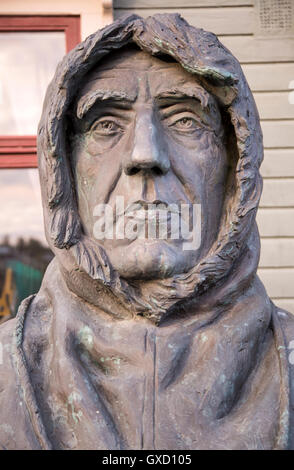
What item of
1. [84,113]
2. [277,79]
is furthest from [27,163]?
[84,113]

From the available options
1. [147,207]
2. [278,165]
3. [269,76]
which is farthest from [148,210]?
[269,76]

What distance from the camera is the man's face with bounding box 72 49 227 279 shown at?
6.81 ft

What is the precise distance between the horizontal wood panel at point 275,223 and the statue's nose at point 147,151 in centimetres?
266

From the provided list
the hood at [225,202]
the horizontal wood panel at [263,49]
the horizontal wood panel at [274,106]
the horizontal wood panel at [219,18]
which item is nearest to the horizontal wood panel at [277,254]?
the horizontal wood panel at [274,106]

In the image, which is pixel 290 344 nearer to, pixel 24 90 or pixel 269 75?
pixel 269 75

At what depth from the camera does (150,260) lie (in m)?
2.04

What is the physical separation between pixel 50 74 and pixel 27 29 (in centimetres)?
→ 33

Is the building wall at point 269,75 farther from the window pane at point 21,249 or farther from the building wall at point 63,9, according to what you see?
the window pane at point 21,249

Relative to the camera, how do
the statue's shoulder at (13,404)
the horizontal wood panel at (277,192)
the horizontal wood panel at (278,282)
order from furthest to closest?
the horizontal wood panel at (277,192) → the horizontal wood panel at (278,282) → the statue's shoulder at (13,404)

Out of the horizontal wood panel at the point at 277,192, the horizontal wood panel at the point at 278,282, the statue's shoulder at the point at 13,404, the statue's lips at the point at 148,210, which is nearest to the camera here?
the statue's shoulder at the point at 13,404

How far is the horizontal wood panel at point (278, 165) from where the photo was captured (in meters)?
4.75

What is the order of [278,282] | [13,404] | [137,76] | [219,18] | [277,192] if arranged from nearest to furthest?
[13,404] < [137,76] < [278,282] < [277,192] < [219,18]

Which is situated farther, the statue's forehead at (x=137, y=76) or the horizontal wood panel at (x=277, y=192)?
the horizontal wood panel at (x=277, y=192)

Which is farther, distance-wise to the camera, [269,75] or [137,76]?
[269,75]
